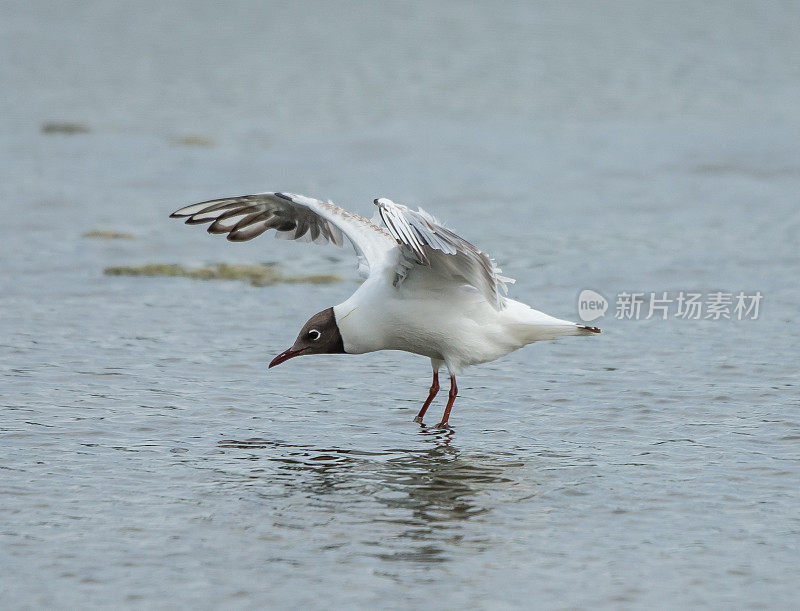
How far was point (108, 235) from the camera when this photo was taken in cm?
1475

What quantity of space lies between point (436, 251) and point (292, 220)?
6.99 ft

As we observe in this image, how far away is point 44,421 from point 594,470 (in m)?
3.54

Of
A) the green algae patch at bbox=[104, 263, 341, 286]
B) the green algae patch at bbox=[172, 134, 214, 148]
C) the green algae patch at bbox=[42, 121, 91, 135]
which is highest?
the green algae patch at bbox=[42, 121, 91, 135]

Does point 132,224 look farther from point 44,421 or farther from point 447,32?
point 447,32

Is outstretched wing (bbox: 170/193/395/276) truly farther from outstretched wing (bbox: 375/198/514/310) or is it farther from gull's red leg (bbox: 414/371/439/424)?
gull's red leg (bbox: 414/371/439/424)

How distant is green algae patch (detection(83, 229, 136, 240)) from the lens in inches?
577

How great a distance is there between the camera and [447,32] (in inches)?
1116

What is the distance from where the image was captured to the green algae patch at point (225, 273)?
12.9m

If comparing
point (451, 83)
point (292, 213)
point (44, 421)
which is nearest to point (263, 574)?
point (44, 421)

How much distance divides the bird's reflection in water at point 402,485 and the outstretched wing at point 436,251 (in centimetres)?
102

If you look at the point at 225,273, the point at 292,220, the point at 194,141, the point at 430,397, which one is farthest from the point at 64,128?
the point at 430,397

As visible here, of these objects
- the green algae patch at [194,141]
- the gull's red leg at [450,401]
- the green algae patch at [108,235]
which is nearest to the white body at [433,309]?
the gull's red leg at [450,401]

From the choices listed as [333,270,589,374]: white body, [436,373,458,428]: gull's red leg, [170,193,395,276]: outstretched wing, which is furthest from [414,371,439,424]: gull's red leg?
[170,193,395,276]: outstretched wing

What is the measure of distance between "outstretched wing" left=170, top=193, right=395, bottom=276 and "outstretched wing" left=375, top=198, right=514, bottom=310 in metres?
0.61
